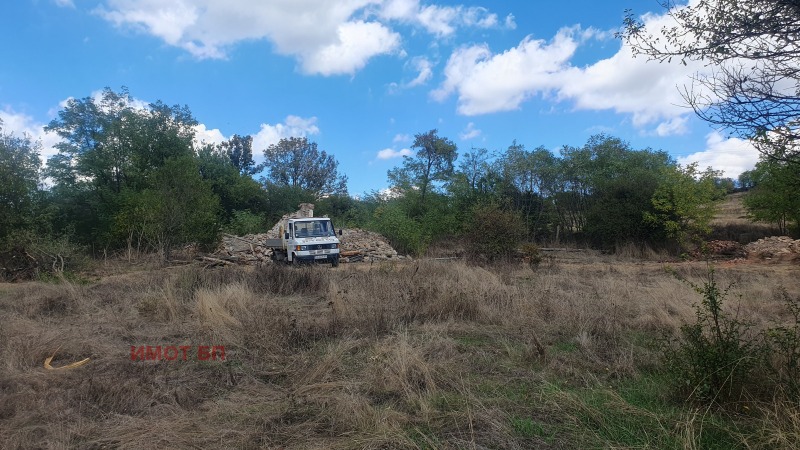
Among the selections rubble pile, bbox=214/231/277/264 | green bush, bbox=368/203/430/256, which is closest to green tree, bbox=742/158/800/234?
green bush, bbox=368/203/430/256

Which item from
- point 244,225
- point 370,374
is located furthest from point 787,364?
point 244,225

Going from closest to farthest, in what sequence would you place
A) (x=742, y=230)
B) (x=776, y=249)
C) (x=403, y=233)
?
(x=776, y=249), (x=742, y=230), (x=403, y=233)

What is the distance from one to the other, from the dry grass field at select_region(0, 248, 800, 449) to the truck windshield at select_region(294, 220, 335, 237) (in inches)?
359

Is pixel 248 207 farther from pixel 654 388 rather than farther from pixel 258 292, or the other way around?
pixel 654 388

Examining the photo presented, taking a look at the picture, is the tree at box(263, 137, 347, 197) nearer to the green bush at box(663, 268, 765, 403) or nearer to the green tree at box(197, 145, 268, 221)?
the green tree at box(197, 145, 268, 221)

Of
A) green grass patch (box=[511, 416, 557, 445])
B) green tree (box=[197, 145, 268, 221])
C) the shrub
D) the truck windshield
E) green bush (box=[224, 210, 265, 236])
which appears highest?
green tree (box=[197, 145, 268, 221])

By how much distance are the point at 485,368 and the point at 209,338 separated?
12.9 ft

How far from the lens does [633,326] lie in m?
6.86

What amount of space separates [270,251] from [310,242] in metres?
7.08

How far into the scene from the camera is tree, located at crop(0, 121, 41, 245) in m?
16.8

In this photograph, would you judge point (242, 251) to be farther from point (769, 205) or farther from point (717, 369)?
point (769, 205)

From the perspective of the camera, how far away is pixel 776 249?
20.0m

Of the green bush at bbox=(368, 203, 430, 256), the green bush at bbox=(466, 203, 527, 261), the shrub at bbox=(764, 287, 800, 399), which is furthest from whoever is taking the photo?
the green bush at bbox=(368, 203, 430, 256)

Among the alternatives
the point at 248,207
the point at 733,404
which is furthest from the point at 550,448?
the point at 248,207
